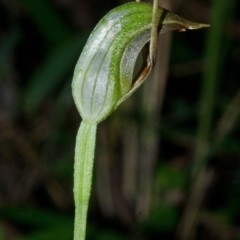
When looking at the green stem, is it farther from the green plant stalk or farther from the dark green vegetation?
the dark green vegetation

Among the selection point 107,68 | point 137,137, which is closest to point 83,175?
point 107,68

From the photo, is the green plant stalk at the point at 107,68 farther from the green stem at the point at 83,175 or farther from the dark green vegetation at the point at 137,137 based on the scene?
the dark green vegetation at the point at 137,137

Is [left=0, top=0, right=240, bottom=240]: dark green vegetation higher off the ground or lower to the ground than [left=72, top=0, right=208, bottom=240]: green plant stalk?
lower

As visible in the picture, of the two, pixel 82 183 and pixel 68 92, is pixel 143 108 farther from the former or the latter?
pixel 82 183

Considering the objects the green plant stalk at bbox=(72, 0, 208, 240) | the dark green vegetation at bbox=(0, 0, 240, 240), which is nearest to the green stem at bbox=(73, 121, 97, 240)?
the green plant stalk at bbox=(72, 0, 208, 240)

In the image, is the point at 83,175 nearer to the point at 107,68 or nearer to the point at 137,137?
the point at 107,68

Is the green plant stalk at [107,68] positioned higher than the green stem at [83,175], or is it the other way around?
the green plant stalk at [107,68]

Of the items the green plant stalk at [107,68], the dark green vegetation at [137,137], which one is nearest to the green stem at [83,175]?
the green plant stalk at [107,68]

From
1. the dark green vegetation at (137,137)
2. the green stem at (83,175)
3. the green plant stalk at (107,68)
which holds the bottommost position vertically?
the dark green vegetation at (137,137)
